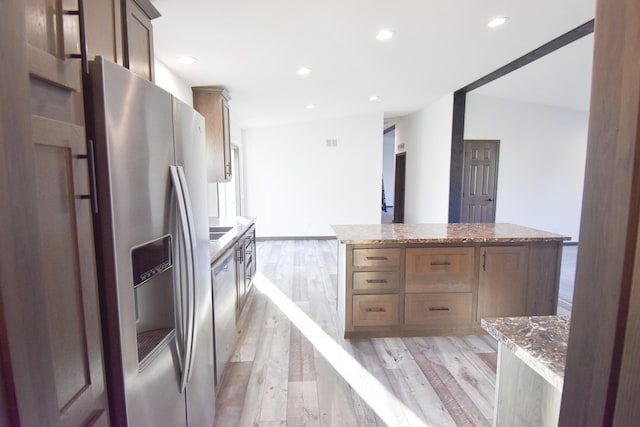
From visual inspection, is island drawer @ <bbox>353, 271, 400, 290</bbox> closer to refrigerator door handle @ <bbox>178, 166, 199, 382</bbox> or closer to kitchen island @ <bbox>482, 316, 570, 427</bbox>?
kitchen island @ <bbox>482, 316, 570, 427</bbox>

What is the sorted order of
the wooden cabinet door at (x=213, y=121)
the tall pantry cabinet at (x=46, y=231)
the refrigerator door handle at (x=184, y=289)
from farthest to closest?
the wooden cabinet door at (x=213, y=121), the refrigerator door handle at (x=184, y=289), the tall pantry cabinet at (x=46, y=231)

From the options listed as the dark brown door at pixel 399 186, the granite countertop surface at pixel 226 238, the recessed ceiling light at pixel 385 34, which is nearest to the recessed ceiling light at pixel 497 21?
the recessed ceiling light at pixel 385 34

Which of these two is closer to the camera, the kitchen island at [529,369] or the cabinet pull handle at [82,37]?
the cabinet pull handle at [82,37]

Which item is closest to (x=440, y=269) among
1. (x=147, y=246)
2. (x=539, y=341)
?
(x=539, y=341)

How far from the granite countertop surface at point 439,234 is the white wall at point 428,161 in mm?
2671

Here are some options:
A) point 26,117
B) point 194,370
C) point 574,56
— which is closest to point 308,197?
point 574,56

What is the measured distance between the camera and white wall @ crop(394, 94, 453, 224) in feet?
18.7

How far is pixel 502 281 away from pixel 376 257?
1128mm

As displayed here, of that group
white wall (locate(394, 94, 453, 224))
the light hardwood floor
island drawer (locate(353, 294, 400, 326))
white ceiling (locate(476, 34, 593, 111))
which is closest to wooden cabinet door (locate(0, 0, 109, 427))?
the light hardwood floor

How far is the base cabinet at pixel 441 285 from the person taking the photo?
269 cm

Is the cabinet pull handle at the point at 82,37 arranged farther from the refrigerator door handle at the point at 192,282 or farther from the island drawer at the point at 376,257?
the island drawer at the point at 376,257

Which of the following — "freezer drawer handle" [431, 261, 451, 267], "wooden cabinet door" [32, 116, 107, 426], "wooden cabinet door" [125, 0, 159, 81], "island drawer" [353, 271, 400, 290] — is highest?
"wooden cabinet door" [125, 0, 159, 81]

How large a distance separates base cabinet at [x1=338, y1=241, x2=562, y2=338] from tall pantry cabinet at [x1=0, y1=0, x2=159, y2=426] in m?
2.04

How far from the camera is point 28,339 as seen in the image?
1.79 feet
